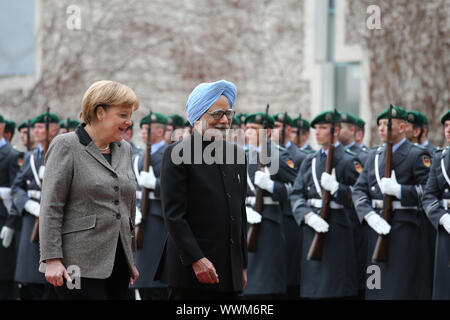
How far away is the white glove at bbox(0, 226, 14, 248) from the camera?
9703mm

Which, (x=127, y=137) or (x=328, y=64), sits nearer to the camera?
(x=127, y=137)

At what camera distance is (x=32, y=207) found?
364 inches

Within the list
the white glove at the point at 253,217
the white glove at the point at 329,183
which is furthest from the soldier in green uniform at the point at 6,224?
the white glove at the point at 329,183

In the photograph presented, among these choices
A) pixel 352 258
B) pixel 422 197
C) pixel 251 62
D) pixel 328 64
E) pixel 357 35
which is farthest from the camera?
→ pixel 251 62

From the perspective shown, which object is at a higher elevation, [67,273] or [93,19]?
[93,19]

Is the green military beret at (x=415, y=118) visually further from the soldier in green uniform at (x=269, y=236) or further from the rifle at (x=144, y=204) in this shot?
the rifle at (x=144, y=204)

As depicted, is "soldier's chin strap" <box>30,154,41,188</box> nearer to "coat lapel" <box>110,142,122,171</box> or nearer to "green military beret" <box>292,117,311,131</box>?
"green military beret" <box>292,117,311,131</box>

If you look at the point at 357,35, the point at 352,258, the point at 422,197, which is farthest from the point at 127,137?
the point at 357,35

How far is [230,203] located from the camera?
459 cm

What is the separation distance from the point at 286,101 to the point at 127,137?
21.7ft

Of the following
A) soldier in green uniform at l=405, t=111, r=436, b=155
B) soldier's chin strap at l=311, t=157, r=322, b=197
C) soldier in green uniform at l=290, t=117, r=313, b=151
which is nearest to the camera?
soldier's chin strap at l=311, t=157, r=322, b=197

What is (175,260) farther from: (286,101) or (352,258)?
(286,101)

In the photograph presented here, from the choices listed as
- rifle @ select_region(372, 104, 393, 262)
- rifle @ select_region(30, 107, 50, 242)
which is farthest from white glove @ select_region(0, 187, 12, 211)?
rifle @ select_region(372, 104, 393, 262)

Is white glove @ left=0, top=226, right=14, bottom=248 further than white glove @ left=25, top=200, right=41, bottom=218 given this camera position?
Yes
